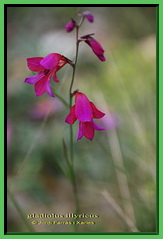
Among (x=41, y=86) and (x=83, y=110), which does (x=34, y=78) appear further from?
(x=83, y=110)

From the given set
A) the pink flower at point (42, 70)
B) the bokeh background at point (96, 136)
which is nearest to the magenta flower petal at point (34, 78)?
the pink flower at point (42, 70)

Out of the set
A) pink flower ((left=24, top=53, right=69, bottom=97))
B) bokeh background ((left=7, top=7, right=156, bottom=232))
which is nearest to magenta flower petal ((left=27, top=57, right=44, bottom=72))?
pink flower ((left=24, top=53, right=69, bottom=97))

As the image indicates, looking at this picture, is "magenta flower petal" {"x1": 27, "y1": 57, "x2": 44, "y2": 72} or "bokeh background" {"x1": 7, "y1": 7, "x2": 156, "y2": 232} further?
"bokeh background" {"x1": 7, "y1": 7, "x2": 156, "y2": 232}

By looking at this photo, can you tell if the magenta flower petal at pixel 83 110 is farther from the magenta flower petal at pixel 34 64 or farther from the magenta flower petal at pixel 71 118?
the magenta flower petal at pixel 34 64

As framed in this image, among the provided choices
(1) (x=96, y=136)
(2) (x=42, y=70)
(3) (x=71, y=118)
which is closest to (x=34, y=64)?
(2) (x=42, y=70)

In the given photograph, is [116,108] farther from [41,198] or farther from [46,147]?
[41,198]

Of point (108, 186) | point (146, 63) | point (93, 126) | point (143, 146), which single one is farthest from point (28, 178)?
point (146, 63)

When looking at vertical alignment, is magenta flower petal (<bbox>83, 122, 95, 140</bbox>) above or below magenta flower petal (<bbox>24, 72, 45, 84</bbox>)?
below

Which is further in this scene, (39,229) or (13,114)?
(13,114)

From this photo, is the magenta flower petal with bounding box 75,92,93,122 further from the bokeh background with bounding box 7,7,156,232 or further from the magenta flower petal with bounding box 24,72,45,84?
the bokeh background with bounding box 7,7,156,232
